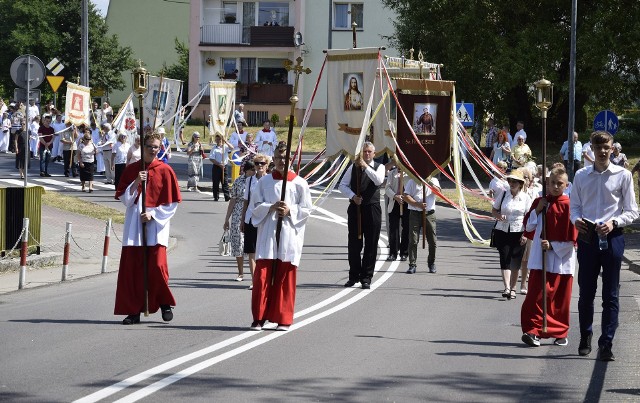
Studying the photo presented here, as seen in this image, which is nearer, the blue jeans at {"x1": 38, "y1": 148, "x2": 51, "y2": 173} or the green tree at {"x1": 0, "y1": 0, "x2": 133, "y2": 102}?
the blue jeans at {"x1": 38, "y1": 148, "x2": 51, "y2": 173}

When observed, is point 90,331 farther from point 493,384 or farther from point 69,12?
point 69,12

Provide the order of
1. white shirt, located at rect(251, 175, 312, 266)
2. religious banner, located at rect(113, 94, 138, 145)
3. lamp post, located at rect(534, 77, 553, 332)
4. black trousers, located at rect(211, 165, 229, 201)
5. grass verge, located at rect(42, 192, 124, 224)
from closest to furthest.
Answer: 1. lamp post, located at rect(534, 77, 553, 332)
2. white shirt, located at rect(251, 175, 312, 266)
3. grass verge, located at rect(42, 192, 124, 224)
4. black trousers, located at rect(211, 165, 229, 201)
5. religious banner, located at rect(113, 94, 138, 145)

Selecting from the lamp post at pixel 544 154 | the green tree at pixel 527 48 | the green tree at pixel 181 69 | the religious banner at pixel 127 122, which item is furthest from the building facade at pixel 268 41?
the lamp post at pixel 544 154

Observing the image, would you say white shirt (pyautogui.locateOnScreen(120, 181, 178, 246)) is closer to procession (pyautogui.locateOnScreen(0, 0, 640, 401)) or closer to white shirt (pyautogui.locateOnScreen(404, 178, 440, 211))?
procession (pyautogui.locateOnScreen(0, 0, 640, 401))

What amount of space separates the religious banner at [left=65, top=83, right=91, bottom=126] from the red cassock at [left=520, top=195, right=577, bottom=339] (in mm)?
24406

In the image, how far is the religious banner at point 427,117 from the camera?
64.4 ft

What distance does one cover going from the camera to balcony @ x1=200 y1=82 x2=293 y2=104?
65.9 meters

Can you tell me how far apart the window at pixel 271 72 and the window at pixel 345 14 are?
3.90m

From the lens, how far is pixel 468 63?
41750mm

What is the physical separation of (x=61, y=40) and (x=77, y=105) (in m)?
36.0

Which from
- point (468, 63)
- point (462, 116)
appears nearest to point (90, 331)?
point (462, 116)

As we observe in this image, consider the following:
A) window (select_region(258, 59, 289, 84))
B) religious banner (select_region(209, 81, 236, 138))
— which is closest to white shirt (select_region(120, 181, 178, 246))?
religious banner (select_region(209, 81, 236, 138))

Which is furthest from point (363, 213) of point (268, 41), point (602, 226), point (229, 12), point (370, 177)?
point (229, 12)

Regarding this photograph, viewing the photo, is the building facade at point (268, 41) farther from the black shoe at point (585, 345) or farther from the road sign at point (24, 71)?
the black shoe at point (585, 345)
